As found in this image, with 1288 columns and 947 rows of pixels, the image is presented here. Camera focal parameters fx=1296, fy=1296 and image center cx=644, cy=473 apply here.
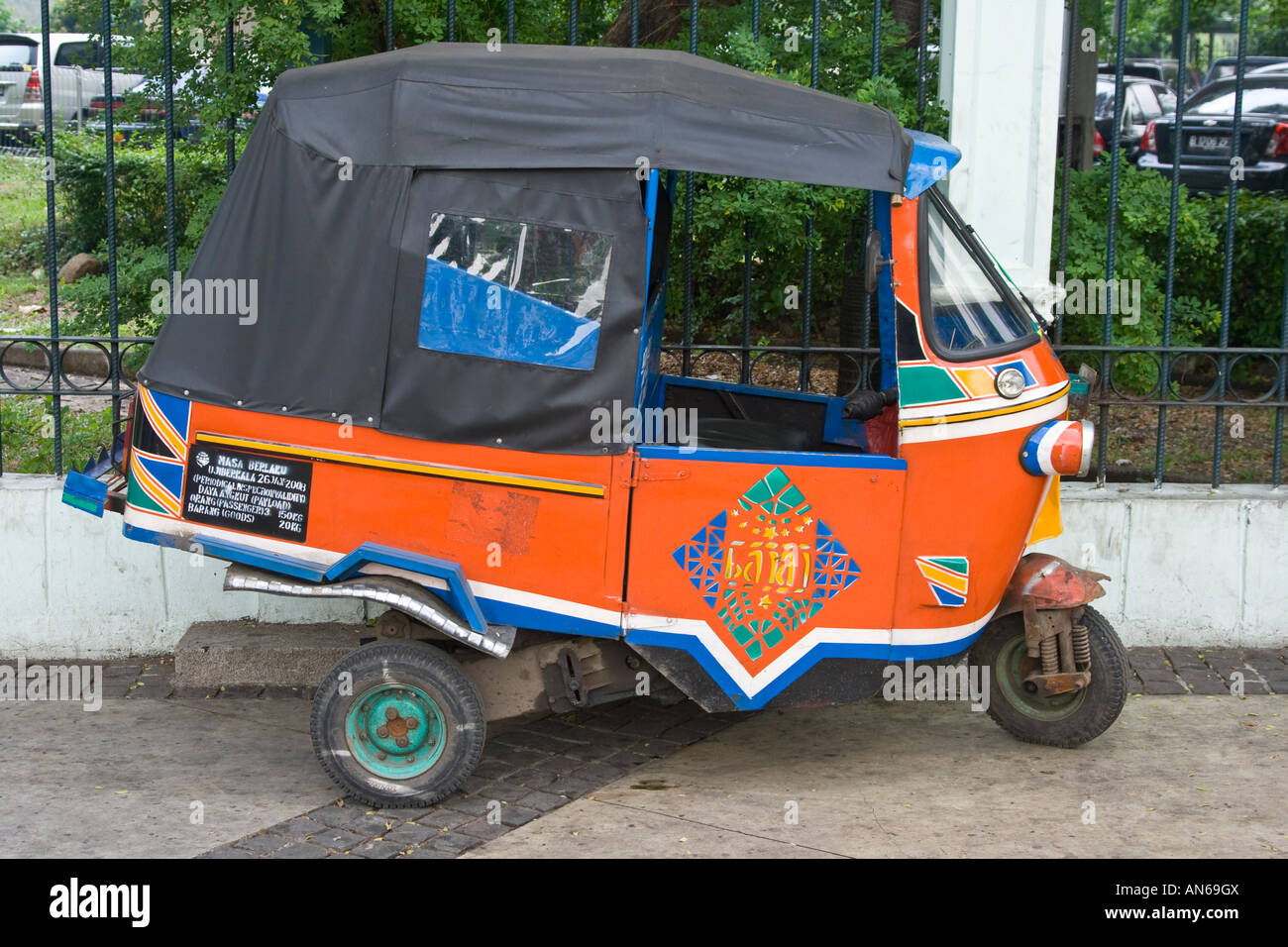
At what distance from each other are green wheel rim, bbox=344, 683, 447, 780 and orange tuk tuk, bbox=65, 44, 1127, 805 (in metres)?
0.01

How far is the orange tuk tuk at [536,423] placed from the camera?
14.2ft

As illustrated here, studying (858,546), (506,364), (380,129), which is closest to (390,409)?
(506,364)

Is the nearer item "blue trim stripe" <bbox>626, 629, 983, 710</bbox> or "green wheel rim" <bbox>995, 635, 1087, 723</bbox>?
"blue trim stripe" <bbox>626, 629, 983, 710</bbox>

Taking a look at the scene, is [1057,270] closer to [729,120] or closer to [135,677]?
[729,120]

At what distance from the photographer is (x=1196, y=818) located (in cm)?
463

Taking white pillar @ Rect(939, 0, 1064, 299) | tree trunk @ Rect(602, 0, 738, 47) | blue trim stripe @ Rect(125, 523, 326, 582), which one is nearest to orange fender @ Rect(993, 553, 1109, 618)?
white pillar @ Rect(939, 0, 1064, 299)

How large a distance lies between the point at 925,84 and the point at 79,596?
4811 mm

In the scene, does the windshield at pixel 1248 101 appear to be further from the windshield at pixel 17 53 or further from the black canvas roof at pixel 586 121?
the windshield at pixel 17 53

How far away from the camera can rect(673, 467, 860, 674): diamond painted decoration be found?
14.9ft

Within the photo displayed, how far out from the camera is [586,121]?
4273 mm

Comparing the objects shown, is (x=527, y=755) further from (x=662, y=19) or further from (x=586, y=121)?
(x=662, y=19)

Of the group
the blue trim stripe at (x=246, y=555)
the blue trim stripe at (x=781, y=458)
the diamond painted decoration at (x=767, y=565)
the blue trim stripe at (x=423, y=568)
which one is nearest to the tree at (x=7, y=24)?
the blue trim stripe at (x=246, y=555)

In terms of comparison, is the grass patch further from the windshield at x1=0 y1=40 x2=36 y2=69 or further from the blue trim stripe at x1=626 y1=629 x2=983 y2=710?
the windshield at x1=0 y1=40 x2=36 y2=69

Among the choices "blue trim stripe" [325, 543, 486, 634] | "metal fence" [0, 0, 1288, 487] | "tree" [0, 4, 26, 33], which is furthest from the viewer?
"tree" [0, 4, 26, 33]
